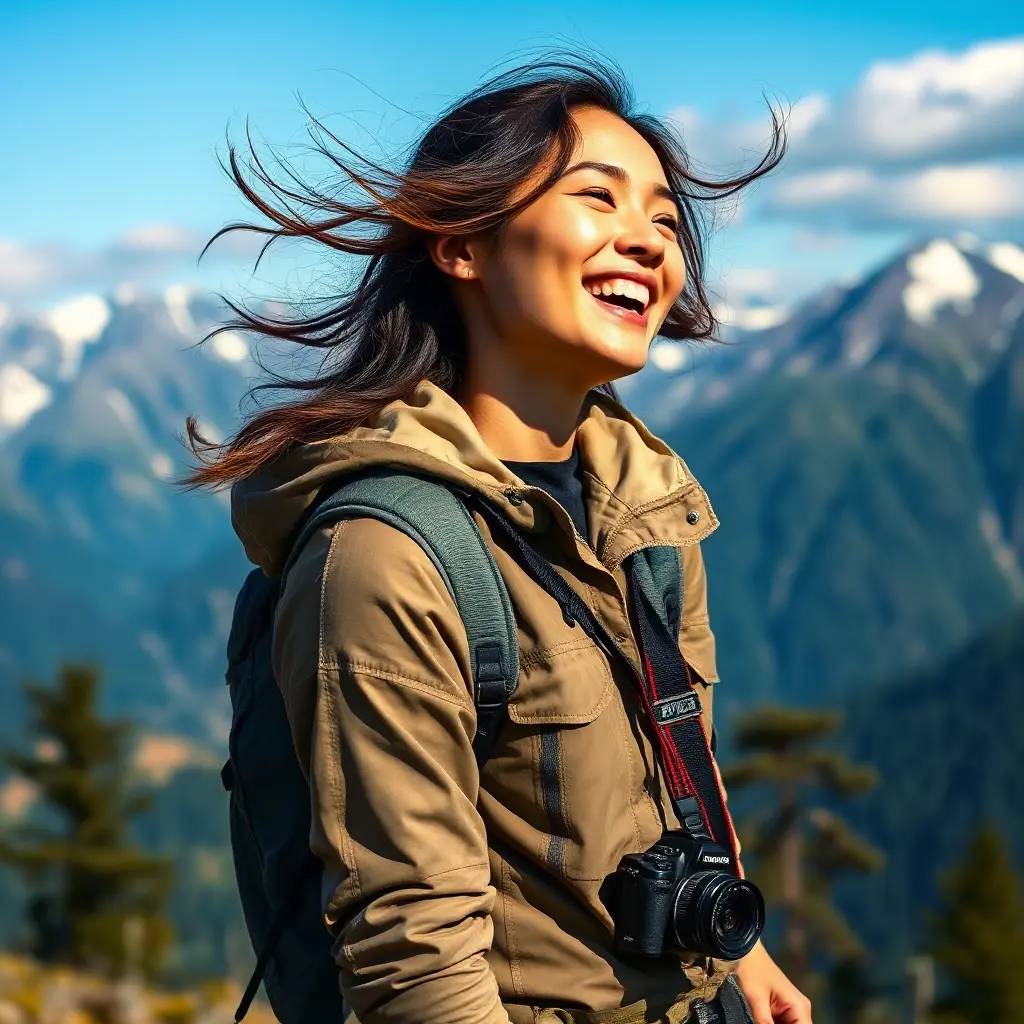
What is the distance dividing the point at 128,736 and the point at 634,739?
165 ft

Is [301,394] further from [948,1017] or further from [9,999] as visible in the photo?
[948,1017]

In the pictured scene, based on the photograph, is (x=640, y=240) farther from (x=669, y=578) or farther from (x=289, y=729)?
(x=289, y=729)

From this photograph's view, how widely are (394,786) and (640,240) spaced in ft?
5.16

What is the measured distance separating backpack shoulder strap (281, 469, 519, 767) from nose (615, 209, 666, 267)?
93cm

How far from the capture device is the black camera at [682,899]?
3.16 m

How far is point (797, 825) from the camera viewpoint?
4450 cm

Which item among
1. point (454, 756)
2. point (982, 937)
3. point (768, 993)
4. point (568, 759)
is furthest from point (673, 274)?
point (982, 937)

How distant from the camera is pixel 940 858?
500 ft

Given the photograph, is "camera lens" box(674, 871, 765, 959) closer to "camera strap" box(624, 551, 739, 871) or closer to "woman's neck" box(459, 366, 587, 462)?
"camera strap" box(624, 551, 739, 871)

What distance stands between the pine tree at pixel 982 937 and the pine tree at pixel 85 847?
96.1ft

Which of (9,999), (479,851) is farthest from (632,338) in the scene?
(9,999)

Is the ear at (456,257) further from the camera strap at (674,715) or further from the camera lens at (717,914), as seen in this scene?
the camera lens at (717,914)

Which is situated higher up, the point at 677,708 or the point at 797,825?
the point at 677,708

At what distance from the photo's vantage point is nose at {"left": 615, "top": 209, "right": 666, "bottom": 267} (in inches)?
140
